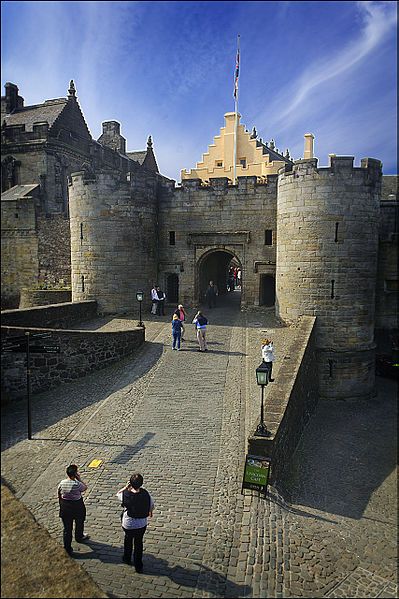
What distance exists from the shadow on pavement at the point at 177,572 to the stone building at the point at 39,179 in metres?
21.4

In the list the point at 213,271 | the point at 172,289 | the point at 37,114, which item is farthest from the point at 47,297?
the point at 37,114

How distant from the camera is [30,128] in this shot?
101 feet

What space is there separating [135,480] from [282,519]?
112 inches

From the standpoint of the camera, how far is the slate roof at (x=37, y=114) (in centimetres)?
3083

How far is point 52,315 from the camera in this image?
16297mm

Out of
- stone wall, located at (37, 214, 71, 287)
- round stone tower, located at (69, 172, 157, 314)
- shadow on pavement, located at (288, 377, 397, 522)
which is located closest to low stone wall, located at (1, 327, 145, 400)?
round stone tower, located at (69, 172, 157, 314)

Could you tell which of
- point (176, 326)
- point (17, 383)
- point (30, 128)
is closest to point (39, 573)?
point (17, 383)

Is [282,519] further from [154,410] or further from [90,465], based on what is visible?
[154,410]

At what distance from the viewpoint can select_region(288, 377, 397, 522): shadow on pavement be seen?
348 inches

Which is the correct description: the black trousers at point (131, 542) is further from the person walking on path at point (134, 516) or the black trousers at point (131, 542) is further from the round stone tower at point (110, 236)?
the round stone tower at point (110, 236)

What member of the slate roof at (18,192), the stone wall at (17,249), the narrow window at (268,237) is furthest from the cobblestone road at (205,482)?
the slate roof at (18,192)

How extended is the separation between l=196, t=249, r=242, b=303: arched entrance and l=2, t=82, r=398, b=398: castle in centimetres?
10

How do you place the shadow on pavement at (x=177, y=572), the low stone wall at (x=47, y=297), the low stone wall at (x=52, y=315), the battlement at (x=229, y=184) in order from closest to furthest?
1. the shadow on pavement at (x=177, y=572)
2. the low stone wall at (x=52, y=315)
3. the battlement at (x=229, y=184)
4. the low stone wall at (x=47, y=297)

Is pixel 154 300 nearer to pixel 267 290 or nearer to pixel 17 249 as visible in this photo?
pixel 267 290
